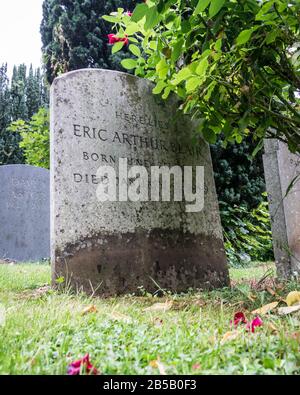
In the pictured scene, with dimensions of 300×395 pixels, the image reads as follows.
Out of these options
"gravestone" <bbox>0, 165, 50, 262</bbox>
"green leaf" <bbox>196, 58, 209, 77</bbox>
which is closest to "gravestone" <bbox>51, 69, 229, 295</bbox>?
"green leaf" <bbox>196, 58, 209, 77</bbox>

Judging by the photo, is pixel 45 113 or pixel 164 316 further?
pixel 45 113

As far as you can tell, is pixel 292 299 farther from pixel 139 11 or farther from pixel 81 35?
pixel 81 35

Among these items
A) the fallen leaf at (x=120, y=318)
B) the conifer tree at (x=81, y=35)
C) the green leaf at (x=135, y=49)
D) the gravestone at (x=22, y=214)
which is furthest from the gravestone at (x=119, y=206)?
the gravestone at (x=22, y=214)

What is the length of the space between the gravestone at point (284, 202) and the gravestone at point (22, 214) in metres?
5.00

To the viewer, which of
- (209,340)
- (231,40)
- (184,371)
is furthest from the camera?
(231,40)

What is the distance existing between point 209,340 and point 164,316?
50 centimetres

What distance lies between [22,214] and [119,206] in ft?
16.5

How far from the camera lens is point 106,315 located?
1.69 m

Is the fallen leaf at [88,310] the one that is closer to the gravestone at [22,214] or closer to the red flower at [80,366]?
the red flower at [80,366]

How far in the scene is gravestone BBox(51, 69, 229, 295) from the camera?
104 inches

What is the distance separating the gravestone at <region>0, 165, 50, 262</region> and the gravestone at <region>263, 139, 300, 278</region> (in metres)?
5.00

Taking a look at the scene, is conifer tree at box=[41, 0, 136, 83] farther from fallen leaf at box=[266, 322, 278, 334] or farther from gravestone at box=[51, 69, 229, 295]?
fallen leaf at box=[266, 322, 278, 334]

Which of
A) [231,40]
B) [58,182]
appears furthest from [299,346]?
[58,182]

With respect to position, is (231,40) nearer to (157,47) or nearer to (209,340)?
(157,47)
